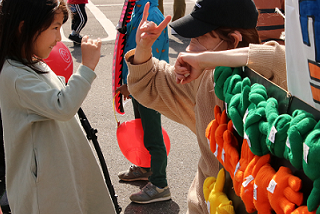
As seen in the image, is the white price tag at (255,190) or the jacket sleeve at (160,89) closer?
the white price tag at (255,190)

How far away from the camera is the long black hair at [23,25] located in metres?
1.64

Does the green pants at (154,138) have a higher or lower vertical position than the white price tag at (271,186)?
lower

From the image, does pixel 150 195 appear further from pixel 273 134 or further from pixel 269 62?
pixel 273 134

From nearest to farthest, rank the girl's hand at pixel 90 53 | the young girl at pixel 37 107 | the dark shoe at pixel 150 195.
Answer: the young girl at pixel 37 107
the girl's hand at pixel 90 53
the dark shoe at pixel 150 195

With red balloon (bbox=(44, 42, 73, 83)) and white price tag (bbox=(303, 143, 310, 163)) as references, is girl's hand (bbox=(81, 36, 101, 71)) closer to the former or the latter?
red balloon (bbox=(44, 42, 73, 83))

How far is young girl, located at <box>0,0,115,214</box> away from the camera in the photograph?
1607 millimetres

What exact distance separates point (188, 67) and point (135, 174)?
82.0 inches

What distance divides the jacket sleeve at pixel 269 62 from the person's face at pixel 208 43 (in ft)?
0.97

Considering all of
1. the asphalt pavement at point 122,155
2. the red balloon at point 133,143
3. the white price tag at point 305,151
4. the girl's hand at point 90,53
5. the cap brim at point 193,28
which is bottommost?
the asphalt pavement at point 122,155

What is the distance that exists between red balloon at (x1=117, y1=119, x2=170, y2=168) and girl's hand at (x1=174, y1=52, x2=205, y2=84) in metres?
1.52

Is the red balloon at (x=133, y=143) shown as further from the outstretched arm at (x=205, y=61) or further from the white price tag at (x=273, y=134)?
the white price tag at (x=273, y=134)

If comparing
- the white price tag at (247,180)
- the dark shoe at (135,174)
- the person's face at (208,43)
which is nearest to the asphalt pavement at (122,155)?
the dark shoe at (135,174)

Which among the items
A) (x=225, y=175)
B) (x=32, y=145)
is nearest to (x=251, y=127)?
(x=225, y=175)

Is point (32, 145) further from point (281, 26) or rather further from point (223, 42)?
point (281, 26)
